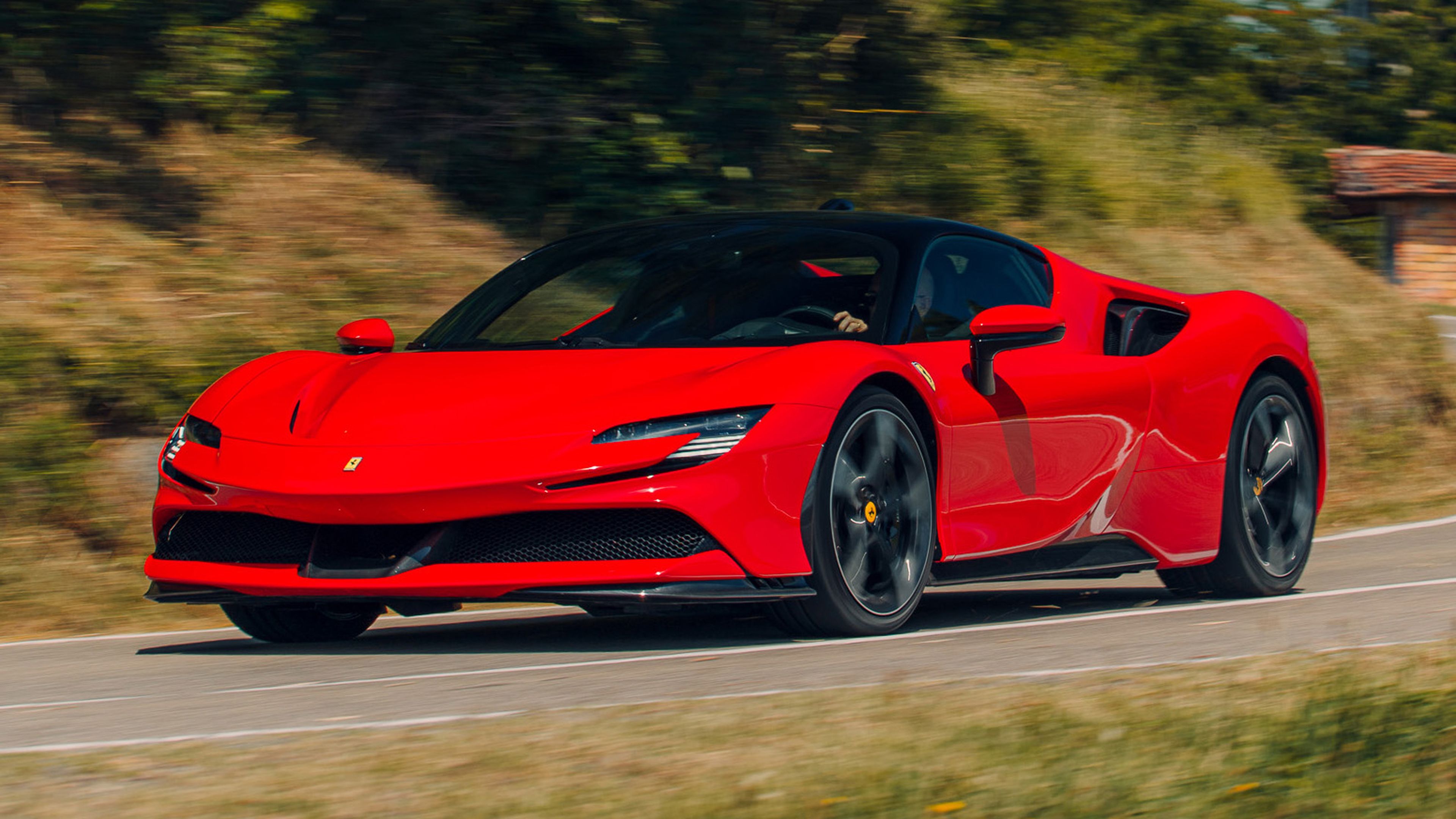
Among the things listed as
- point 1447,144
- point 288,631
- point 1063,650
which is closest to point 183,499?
point 288,631

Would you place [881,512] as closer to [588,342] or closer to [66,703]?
[588,342]

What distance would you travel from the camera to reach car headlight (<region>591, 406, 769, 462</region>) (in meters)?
5.03

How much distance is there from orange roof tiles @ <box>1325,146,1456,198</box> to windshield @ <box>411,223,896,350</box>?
33.2 metres

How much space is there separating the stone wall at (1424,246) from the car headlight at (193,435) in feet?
136

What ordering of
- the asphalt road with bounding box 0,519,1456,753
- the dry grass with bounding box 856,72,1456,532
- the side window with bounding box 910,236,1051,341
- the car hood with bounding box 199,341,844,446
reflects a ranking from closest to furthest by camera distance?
the asphalt road with bounding box 0,519,1456,753, the car hood with bounding box 199,341,844,446, the side window with bounding box 910,236,1051,341, the dry grass with bounding box 856,72,1456,532

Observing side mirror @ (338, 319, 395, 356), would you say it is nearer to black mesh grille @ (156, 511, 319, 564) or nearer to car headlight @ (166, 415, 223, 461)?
car headlight @ (166, 415, 223, 461)

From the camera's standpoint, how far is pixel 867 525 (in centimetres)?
546

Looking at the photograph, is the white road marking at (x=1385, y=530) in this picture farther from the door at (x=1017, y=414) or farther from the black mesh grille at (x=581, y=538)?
the black mesh grille at (x=581, y=538)

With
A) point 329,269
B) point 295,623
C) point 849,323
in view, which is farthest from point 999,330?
point 329,269

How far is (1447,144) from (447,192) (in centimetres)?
4220

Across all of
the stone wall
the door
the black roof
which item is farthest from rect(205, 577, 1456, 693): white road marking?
the stone wall

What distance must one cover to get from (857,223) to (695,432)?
1.67 m

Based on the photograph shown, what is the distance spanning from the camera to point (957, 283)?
21.1 feet

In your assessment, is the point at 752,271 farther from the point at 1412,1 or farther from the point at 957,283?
the point at 1412,1
